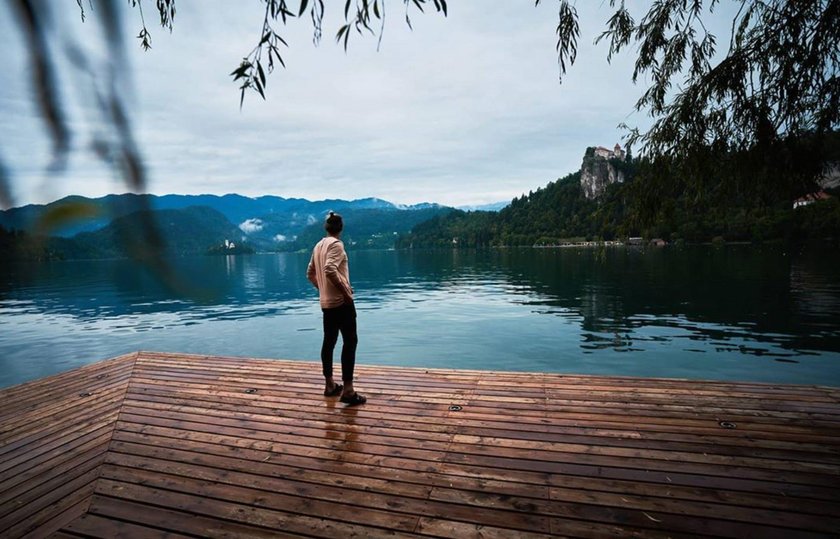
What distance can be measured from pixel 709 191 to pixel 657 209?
1.73 feet

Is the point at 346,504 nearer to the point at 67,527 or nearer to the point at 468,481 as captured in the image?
the point at 468,481

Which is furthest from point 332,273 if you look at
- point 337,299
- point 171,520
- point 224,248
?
point 171,520

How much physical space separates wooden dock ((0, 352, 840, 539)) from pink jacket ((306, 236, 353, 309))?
135 cm

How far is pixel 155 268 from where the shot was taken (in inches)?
34.7

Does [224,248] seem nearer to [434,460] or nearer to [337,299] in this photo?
[337,299]

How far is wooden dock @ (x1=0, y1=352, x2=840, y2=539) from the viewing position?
3.16 m

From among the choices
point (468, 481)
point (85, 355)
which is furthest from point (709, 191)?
point (85, 355)

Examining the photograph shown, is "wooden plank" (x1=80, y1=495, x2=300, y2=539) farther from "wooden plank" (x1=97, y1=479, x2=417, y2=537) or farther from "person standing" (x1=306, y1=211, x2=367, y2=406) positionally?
"person standing" (x1=306, y1=211, x2=367, y2=406)

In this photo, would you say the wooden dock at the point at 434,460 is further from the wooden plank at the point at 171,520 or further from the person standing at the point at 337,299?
the person standing at the point at 337,299

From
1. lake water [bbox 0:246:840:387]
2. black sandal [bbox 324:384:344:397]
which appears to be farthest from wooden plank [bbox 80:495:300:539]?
lake water [bbox 0:246:840:387]

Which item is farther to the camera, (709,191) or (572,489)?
(709,191)

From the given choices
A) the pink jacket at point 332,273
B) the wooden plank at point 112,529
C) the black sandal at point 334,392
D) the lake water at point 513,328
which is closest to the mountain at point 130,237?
the wooden plank at point 112,529

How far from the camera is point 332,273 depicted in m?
5.12

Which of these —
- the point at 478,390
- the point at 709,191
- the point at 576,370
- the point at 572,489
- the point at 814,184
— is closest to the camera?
the point at 572,489
